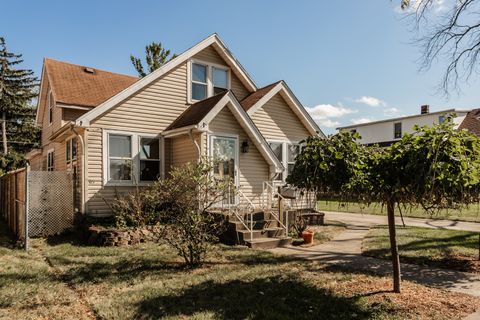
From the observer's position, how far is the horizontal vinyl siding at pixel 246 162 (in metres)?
12.0

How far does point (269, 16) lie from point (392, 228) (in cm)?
925

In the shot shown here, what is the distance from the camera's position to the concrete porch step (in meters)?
9.37

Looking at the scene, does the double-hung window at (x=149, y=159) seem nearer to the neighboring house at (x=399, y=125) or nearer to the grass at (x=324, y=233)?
the grass at (x=324, y=233)

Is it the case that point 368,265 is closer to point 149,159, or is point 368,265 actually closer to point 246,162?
point 246,162

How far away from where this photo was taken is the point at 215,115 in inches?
453

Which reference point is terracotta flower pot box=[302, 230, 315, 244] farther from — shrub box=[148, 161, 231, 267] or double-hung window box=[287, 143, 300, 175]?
double-hung window box=[287, 143, 300, 175]

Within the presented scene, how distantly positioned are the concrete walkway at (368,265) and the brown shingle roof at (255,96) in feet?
20.8

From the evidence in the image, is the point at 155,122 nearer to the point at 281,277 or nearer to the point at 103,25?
the point at 103,25

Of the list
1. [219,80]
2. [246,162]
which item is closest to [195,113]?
[246,162]

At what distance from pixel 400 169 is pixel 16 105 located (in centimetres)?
3682

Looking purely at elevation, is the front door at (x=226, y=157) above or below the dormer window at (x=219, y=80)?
below

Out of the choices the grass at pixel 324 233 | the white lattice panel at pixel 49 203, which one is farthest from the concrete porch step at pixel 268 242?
the white lattice panel at pixel 49 203

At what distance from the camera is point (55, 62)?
16.1m

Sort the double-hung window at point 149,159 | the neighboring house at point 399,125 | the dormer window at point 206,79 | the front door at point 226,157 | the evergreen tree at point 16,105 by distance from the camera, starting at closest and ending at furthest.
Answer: the front door at point 226,157, the double-hung window at point 149,159, the dormer window at point 206,79, the evergreen tree at point 16,105, the neighboring house at point 399,125
